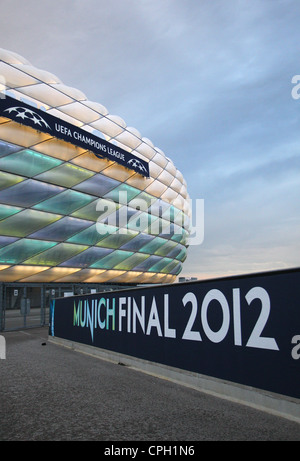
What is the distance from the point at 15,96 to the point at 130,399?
731 inches

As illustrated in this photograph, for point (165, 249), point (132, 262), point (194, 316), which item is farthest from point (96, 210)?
point (194, 316)

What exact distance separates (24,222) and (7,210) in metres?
1.14

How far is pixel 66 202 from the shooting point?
67.2 feet

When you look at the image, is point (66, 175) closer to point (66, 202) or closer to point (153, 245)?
point (66, 202)

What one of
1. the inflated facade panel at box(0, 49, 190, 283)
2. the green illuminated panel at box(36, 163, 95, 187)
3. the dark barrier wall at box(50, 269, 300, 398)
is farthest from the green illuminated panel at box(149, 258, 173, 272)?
the dark barrier wall at box(50, 269, 300, 398)

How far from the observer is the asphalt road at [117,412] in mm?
3223

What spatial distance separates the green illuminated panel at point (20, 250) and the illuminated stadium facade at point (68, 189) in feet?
0.18

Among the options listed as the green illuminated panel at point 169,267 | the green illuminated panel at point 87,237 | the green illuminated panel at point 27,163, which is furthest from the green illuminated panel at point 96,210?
the green illuminated panel at point 169,267

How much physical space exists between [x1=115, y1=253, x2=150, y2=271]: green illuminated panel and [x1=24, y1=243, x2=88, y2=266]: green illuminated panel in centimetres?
442

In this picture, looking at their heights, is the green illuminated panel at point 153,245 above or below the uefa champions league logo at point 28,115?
below

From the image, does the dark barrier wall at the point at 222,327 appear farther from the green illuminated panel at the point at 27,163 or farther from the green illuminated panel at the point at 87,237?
the green illuminated panel at the point at 87,237

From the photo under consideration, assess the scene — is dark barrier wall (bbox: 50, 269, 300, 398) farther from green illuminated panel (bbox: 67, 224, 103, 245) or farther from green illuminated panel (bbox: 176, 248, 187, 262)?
green illuminated panel (bbox: 176, 248, 187, 262)
